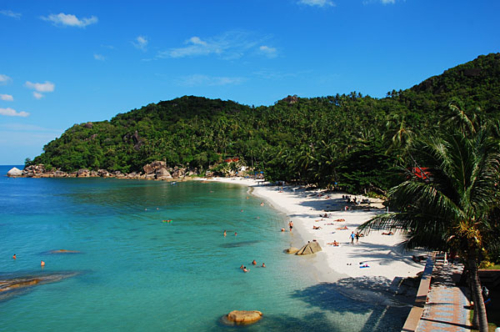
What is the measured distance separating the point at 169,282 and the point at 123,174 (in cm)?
14256

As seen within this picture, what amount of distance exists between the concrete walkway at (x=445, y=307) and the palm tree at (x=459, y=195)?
122cm

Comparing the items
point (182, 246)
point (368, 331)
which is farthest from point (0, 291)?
point (368, 331)

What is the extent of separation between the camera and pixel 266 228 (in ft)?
122

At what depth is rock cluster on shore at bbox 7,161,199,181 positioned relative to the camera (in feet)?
445

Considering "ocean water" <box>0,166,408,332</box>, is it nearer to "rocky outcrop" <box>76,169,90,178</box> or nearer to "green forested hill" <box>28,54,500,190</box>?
"green forested hill" <box>28,54,500,190</box>

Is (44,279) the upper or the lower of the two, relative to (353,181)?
lower

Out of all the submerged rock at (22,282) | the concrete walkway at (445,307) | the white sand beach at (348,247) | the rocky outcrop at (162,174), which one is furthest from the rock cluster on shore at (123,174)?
the concrete walkway at (445,307)

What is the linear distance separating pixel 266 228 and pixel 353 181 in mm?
15340

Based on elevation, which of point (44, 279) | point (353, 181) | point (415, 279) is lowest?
point (44, 279)

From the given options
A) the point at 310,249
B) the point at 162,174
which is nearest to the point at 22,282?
the point at 310,249

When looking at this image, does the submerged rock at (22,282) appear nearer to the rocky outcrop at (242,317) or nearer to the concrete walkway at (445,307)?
the rocky outcrop at (242,317)

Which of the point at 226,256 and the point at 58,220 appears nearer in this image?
the point at 226,256

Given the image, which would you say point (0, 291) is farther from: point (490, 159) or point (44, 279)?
point (490, 159)

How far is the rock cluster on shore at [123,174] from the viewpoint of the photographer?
445ft
